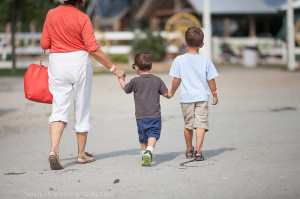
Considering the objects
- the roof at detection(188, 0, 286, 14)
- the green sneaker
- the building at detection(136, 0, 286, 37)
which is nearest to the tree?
the building at detection(136, 0, 286, 37)

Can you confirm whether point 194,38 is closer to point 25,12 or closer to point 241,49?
point 25,12

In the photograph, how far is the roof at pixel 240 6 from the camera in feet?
104

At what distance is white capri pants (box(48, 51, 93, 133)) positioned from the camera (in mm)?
6078

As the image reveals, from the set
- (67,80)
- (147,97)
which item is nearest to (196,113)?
(147,97)

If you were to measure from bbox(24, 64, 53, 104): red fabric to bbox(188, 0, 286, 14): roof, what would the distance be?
83.9 ft

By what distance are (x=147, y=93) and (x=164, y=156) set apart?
35.5 inches

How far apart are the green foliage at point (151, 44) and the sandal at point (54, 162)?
775 inches

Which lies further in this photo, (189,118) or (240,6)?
(240,6)

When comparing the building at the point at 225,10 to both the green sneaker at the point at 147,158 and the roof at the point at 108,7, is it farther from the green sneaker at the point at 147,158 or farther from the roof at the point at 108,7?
the green sneaker at the point at 147,158

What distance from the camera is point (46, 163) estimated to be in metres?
6.48

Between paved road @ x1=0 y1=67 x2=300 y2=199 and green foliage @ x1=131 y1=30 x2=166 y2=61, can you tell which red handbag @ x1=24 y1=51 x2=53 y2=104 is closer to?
paved road @ x1=0 y1=67 x2=300 y2=199

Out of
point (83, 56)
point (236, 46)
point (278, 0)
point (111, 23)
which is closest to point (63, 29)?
point (83, 56)

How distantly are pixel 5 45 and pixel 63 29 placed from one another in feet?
85.5

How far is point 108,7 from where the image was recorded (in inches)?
2066
